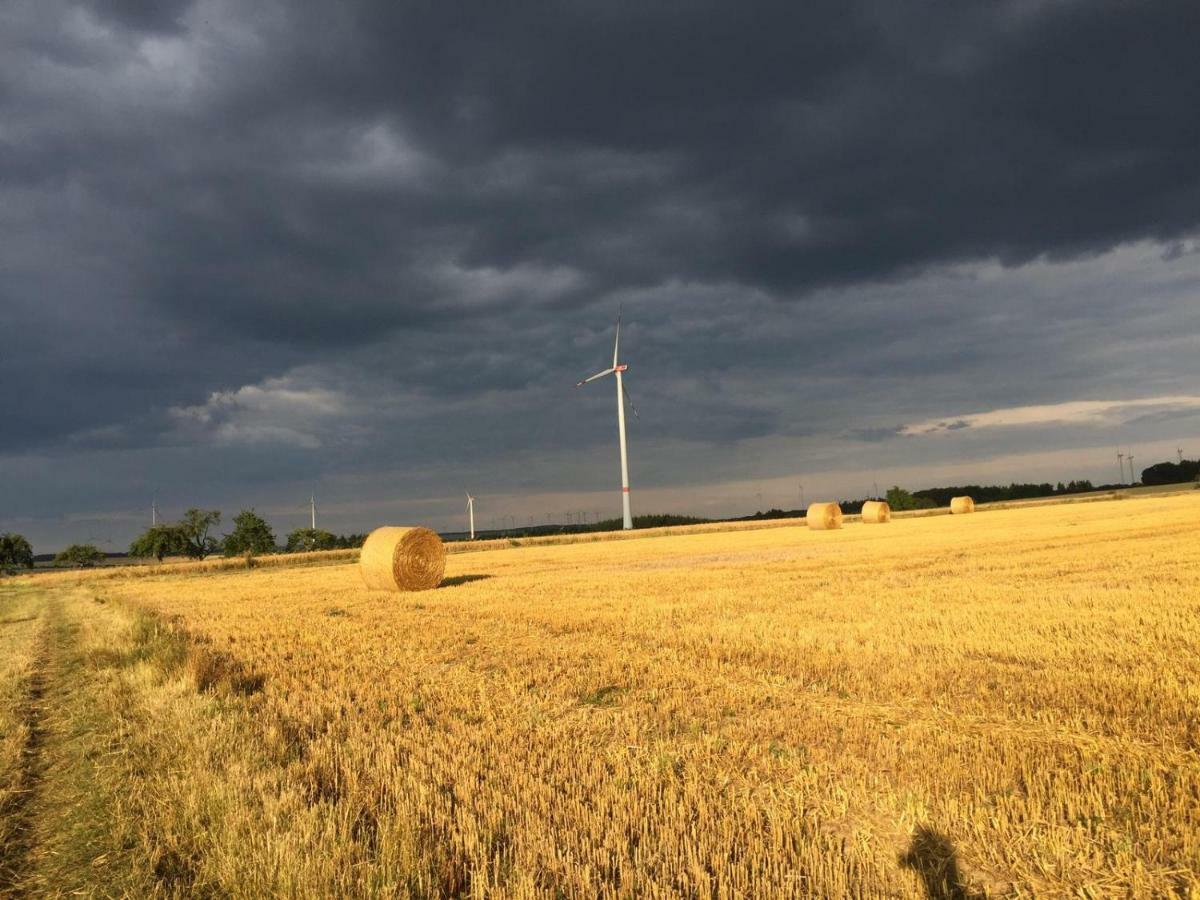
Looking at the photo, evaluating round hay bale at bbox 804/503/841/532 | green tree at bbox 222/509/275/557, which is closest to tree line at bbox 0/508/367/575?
green tree at bbox 222/509/275/557

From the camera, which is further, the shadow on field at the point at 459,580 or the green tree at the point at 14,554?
the green tree at the point at 14,554

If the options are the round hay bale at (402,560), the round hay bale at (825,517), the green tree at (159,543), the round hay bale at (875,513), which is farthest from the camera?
the green tree at (159,543)

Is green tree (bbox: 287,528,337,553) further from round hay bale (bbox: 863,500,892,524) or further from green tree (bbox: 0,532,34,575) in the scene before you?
round hay bale (bbox: 863,500,892,524)

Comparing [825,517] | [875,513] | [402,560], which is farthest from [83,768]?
[875,513]

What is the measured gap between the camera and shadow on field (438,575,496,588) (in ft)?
91.2

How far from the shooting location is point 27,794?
6602mm

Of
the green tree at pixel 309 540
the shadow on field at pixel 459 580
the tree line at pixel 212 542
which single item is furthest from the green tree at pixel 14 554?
the shadow on field at pixel 459 580

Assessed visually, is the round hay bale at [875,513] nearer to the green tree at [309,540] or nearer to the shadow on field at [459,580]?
the shadow on field at [459,580]

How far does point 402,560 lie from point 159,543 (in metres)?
111

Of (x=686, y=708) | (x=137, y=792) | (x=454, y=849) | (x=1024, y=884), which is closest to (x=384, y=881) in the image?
(x=454, y=849)

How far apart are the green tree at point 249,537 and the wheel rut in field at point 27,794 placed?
11594cm

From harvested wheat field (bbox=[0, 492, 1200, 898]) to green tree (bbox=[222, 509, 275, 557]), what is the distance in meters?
115

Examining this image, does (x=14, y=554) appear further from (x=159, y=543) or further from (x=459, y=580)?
(x=459, y=580)

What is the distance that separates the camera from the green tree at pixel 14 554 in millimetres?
124688
